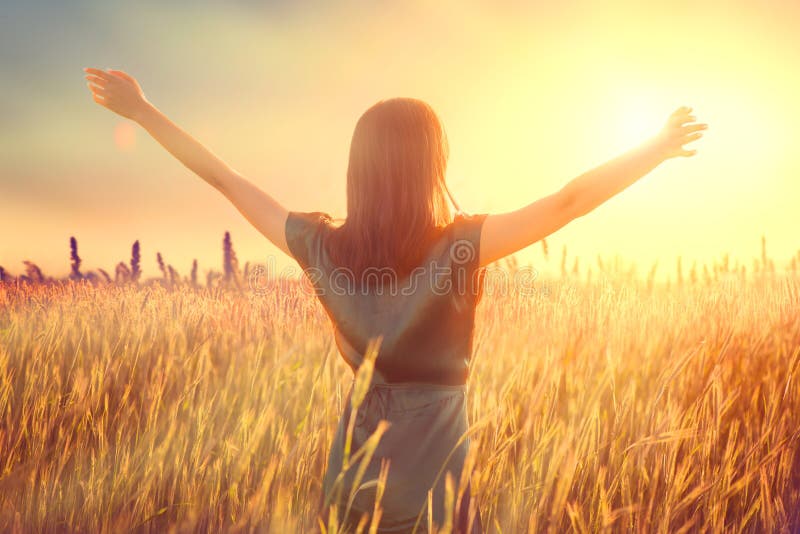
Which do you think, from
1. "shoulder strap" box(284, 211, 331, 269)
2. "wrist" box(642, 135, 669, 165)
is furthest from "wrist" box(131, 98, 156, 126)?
"wrist" box(642, 135, 669, 165)

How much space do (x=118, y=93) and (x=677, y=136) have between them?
67.3 inches

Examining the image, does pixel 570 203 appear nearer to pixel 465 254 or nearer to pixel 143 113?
pixel 465 254

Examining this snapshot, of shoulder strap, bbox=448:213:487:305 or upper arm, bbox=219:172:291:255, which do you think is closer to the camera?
shoulder strap, bbox=448:213:487:305

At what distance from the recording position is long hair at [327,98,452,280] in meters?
1.55

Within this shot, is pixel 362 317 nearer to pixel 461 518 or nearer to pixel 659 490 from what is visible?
pixel 461 518

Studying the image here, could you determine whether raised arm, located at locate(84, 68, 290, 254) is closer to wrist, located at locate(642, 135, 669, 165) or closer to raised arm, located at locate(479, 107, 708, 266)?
raised arm, located at locate(479, 107, 708, 266)

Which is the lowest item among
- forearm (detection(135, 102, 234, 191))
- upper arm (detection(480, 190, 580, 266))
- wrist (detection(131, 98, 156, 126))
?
upper arm (detection(480, 190, 580, 266))

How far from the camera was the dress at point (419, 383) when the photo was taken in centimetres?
149

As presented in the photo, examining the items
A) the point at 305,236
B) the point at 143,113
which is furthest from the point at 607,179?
the point at 143,113

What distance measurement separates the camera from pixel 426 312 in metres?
1.50

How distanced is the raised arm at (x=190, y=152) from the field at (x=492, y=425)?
1.59ft

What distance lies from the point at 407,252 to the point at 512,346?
246 cm

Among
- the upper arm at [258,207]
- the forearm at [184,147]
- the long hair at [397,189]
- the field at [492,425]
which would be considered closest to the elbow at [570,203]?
the long hair at [397,189]

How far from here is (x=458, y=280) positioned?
5.00 feet
